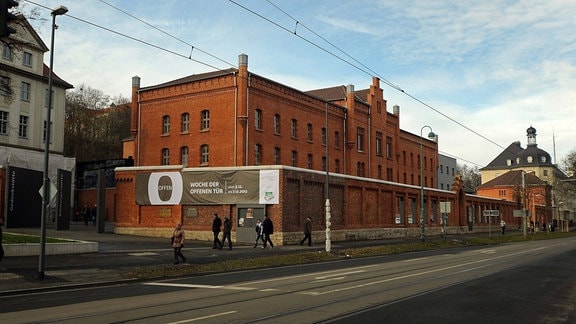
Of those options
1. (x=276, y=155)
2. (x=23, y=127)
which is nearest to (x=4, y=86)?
(x=276, y=155)

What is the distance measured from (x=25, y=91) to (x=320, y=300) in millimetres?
54460

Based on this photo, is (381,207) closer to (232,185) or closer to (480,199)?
(232,185)

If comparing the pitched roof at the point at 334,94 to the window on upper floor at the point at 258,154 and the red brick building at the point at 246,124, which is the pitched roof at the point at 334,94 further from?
the window on upper floor at the point at 258,154

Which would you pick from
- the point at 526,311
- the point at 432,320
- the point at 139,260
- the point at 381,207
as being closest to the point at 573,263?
the point at 526,311

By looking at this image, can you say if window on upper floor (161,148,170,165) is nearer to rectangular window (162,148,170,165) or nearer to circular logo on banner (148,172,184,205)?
rectangular window (162,148,170,165)

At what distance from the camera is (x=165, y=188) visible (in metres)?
35.2

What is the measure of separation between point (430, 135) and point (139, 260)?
25.7m

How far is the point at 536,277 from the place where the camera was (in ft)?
52.5

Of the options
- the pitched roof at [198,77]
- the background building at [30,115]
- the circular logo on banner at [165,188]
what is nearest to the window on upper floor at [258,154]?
the pitched roof at [198,77]

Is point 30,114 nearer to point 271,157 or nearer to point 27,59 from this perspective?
point 27,59

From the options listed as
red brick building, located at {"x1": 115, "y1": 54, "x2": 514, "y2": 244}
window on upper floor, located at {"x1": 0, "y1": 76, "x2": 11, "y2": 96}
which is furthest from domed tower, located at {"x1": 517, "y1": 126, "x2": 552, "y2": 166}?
window on upper floor, located at {"x1": 0, "y1": 76, "x2": 11, "y2": 96}

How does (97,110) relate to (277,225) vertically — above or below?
above

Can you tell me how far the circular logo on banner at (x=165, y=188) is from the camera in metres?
34.8

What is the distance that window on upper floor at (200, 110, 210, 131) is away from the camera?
145 ft
